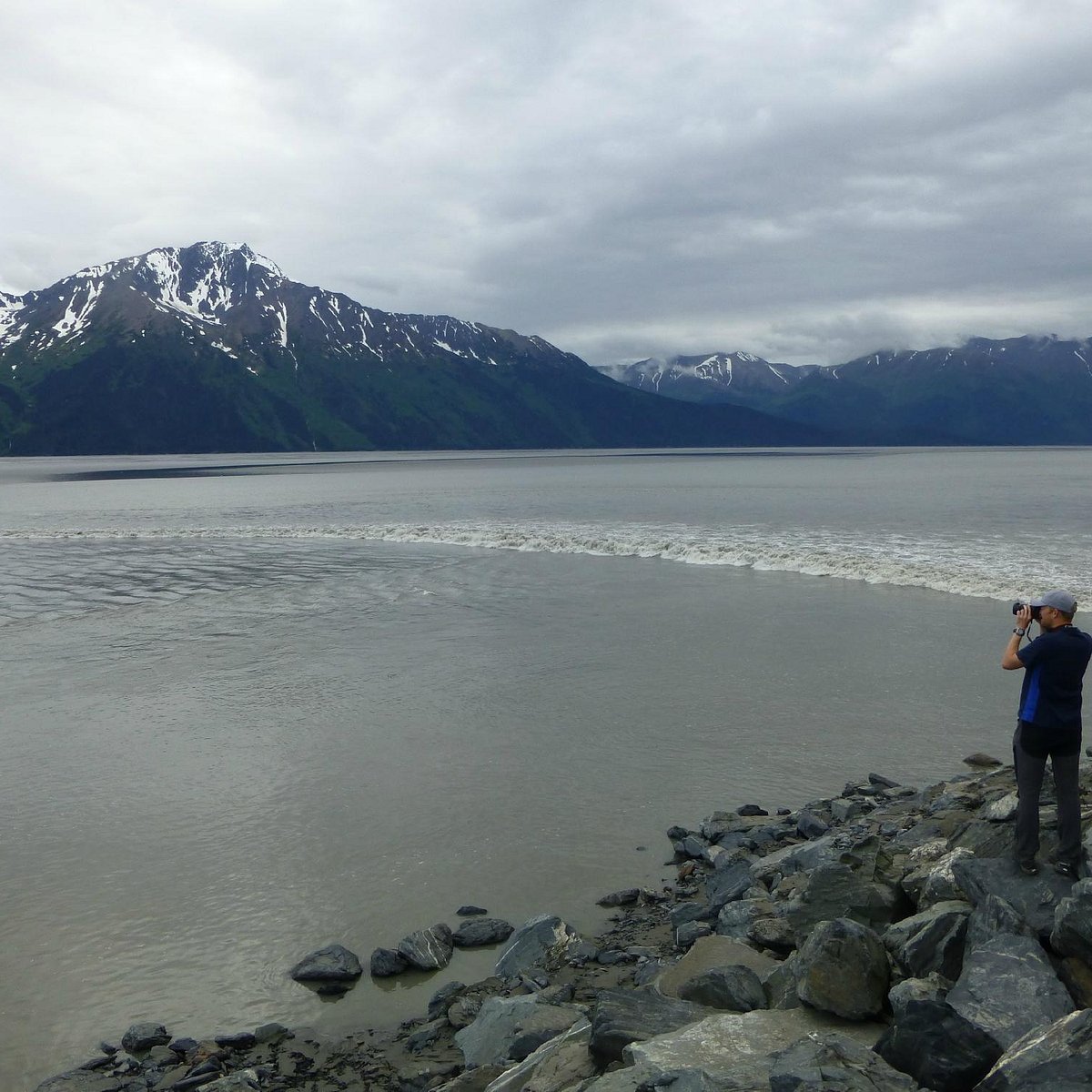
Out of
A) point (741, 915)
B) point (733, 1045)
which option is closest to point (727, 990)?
point (733, 1045)

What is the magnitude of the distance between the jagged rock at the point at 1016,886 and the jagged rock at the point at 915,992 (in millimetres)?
1126

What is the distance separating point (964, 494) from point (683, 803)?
99.0 m

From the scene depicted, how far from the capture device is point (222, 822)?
43.8 feet

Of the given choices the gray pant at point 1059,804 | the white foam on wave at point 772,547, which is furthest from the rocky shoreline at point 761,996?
the white foam on wave at point 772,547

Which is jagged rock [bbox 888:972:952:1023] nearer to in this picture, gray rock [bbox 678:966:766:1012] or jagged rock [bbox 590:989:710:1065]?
gray rock [bbox 678:966:766:1012]

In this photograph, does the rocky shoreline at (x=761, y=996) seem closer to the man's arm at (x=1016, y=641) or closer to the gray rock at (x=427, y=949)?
the gray rock at (x=427, y=949)

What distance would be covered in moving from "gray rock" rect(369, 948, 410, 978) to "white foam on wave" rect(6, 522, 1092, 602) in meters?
28.6

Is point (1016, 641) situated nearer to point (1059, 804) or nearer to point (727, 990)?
point (1059, 804)

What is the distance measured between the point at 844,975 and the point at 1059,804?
2.96 metres

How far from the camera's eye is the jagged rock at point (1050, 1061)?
5.60 metres

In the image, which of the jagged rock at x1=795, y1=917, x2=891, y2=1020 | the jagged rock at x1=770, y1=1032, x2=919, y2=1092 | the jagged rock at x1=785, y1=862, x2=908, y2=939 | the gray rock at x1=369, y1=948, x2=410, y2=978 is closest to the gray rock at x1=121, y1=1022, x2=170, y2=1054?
the gray rock at x1=369, y1=948, x2=410, y2=978

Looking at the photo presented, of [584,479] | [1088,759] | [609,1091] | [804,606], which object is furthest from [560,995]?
[584,479]

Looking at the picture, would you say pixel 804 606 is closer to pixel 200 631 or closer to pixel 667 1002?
pixel 200 631

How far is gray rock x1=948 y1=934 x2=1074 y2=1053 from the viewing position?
21.3ft
